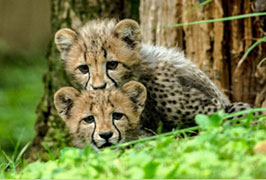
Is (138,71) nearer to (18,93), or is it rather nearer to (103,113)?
(103,113)

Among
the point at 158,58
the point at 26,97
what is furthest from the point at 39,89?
the point at 158,58

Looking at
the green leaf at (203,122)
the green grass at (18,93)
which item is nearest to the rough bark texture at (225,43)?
the green leaf at (203,122)

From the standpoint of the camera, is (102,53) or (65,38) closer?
(102,53)

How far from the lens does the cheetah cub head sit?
4.27 m

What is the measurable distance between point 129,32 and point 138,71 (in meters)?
0.31

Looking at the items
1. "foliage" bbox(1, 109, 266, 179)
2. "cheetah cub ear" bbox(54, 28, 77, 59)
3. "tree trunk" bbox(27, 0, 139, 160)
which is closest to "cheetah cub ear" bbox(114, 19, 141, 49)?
"cheetah cub ear" bbox(54, 28, 77, 59)

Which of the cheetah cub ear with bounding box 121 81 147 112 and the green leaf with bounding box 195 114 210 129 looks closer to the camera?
the green leaf with bounding box 195 114 210 129

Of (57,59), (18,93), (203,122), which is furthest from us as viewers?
(18,93)

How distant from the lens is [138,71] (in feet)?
14.8

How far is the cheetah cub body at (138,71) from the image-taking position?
4375 mm

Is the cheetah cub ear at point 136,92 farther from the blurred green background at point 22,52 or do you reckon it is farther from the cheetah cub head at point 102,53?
the blurred green background at point 22,52

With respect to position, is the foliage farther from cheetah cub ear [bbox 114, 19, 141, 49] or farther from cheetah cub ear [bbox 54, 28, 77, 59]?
cheetah cub ear [bbox 54, 28, 77, 59]

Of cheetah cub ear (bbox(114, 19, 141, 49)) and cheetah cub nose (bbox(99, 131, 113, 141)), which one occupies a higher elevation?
cheetah cub ear (bbox(114, 19, 141, 49))

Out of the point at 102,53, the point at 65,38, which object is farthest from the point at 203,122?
the point at 65,38
